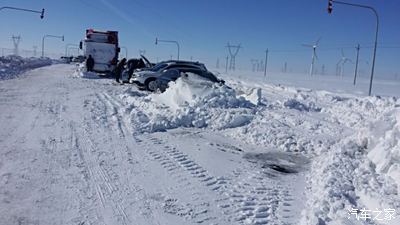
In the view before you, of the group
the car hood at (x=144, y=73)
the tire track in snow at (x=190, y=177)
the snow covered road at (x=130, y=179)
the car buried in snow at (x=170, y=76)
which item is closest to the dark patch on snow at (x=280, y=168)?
the snow covered road at (x=130, y=179)

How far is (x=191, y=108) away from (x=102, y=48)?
61.6 feet

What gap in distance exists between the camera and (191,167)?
6.93m

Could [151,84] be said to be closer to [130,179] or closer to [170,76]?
[170,76]

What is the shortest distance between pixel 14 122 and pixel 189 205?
6.60 metres

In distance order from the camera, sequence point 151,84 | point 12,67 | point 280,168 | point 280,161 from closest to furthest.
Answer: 1. point 280,168
2. point 280,161
3. point 151,84
4. point 12,67

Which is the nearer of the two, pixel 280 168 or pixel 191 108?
pixel 280 168

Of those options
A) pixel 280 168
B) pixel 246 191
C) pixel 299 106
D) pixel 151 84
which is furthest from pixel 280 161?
pixel 151 84

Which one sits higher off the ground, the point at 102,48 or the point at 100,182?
the point at 102,48

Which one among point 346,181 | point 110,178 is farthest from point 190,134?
point 346,181

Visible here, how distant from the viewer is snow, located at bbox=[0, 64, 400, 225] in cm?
489

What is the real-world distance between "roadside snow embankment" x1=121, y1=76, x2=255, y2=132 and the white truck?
14265 millimetres

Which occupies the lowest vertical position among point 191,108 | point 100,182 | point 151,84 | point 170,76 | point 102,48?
point 100,182

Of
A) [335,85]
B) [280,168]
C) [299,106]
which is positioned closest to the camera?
[280,168]

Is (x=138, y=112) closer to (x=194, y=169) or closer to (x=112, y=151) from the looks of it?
(x=112, y=151)
